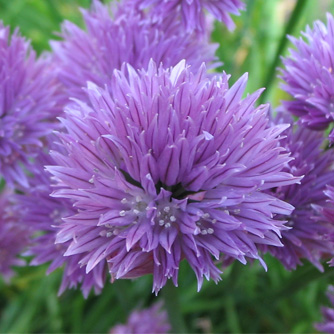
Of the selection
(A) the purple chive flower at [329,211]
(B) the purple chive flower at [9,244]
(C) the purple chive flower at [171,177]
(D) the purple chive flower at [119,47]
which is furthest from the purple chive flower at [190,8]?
(B) the purple chive flower at [9,244]

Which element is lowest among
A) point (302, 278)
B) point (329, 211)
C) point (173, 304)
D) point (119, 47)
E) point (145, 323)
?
point (145, 323)

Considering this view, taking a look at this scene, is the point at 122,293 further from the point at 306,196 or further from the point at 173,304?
the point at 306,196

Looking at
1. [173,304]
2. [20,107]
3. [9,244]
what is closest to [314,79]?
[173,304]

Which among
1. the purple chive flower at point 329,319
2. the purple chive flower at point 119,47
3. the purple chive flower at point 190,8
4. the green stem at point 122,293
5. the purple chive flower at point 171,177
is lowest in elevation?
the green stem at point 122,293

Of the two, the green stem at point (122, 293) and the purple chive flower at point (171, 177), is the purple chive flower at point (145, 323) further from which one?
the purple chive flower at point (171, 177)

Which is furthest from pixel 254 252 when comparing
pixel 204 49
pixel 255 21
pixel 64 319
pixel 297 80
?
pixel 255 21

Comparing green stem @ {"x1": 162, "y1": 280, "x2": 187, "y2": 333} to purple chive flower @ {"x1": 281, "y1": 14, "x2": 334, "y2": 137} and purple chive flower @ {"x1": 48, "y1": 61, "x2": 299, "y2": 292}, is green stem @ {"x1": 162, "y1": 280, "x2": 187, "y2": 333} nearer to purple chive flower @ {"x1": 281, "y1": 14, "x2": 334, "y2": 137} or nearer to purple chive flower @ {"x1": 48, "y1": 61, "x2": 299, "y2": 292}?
purple chive flower @ {"x1": 48, "y1": 61, "x2": 299, "y2": 292}
